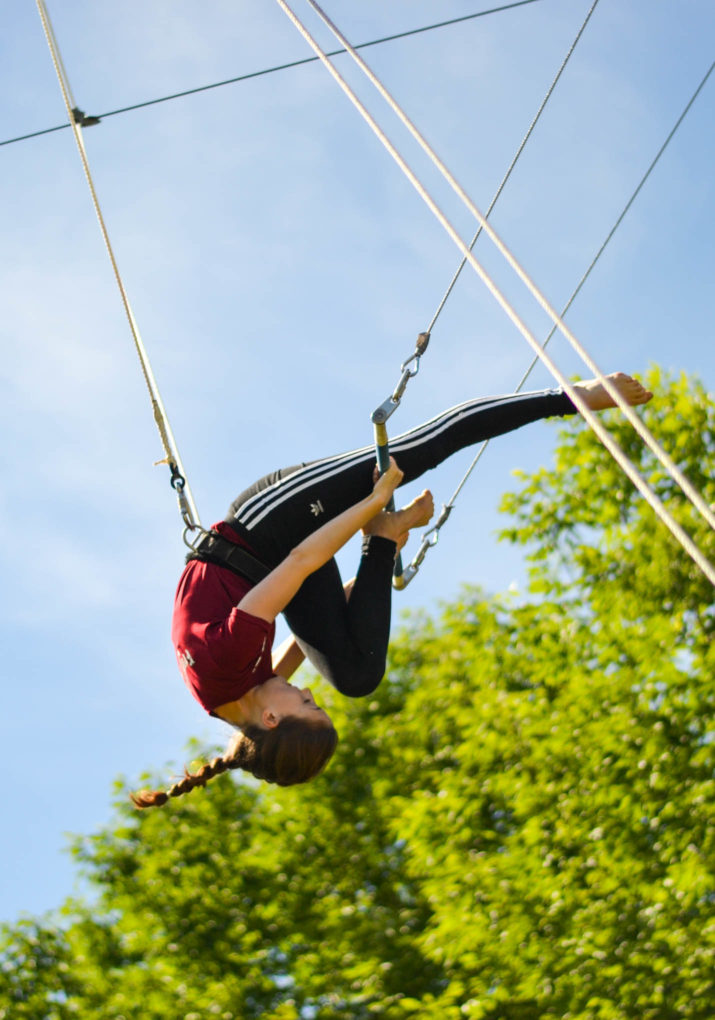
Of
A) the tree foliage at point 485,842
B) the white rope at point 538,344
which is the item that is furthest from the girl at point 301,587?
the tree foliage at point 485,842

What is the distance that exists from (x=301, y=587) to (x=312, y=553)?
34 centimetres

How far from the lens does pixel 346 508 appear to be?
9.78ft

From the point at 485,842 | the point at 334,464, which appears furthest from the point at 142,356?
the point at 485,842

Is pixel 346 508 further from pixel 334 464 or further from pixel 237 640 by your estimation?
pixel 237 640

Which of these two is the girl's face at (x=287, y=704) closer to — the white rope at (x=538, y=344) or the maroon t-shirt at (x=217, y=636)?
the maroon t-shirt at (x=217, y=636)

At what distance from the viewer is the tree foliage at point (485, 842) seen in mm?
6547

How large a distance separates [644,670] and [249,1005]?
3979 millimetres

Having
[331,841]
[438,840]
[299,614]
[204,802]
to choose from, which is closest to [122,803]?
[204,802]

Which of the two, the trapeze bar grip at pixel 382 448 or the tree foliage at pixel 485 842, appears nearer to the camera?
the trapeze bar grip at pixel 382 448

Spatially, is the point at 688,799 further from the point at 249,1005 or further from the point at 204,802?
the point at 204,802

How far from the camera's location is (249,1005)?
8.32m

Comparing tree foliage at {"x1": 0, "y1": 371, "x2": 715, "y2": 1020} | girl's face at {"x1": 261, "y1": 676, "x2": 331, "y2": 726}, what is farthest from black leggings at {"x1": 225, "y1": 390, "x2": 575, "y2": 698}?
tree foliage at {"x1": 0, "y1": 371, "x2": 715, "y2": 1020}

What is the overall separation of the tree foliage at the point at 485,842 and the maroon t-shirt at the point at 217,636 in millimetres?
4393

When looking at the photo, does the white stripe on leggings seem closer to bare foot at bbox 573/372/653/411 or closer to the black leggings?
the black leggings
